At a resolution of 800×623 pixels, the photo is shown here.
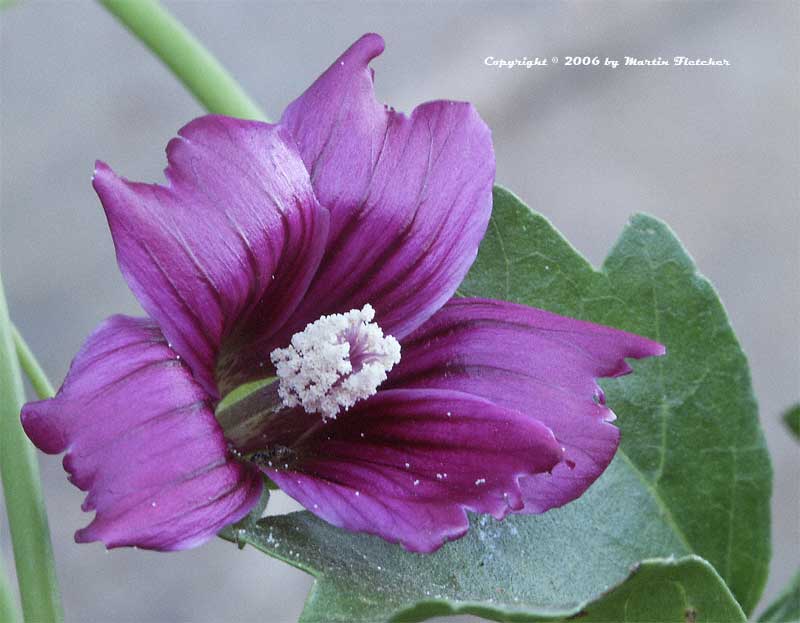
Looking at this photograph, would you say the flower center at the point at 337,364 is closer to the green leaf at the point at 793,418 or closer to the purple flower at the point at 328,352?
the purple flower at the point at 328,352

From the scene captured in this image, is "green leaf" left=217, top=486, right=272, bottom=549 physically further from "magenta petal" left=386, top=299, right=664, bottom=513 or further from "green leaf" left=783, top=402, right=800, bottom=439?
"green leaf" left=783, top=402, right=800, bottom=439

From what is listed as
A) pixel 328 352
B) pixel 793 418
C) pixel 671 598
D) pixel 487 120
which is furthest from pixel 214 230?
pixel 487 120

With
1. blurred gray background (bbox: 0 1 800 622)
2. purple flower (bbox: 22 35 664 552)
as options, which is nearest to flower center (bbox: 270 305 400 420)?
purple flower (bbox: 22 35 664 552)

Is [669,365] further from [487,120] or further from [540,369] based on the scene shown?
[487,120]

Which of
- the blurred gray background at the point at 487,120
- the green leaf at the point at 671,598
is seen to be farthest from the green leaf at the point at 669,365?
the blurred gray background at the point at 487,120

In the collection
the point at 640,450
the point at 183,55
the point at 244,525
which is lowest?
the point at 640,450

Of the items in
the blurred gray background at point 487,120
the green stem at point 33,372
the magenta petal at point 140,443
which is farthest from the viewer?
the blurred gray background at point 487,120

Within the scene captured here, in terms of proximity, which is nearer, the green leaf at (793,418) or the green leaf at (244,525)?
the green leaf at (244,525)
